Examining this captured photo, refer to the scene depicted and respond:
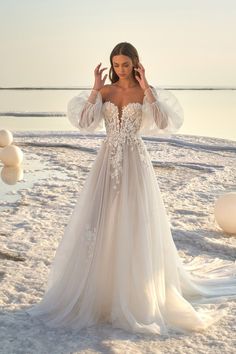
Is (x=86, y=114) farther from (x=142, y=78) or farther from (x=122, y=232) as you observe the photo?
(x=122, y=232)

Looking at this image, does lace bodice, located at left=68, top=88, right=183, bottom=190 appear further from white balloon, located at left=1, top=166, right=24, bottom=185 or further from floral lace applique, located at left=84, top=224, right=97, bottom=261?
white balloon, located at left=1, top=166, right=24, bottom=185

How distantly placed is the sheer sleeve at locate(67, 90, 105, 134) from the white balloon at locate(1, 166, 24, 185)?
22.3 feet

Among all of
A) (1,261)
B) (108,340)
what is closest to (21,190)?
(1,261)

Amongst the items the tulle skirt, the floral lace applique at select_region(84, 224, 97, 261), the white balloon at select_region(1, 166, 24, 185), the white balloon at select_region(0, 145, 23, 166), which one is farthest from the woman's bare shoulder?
the white balloon at select_region(0, 145, 23, 166)

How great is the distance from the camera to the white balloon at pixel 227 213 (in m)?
7.57

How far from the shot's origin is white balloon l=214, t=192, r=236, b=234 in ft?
24.8

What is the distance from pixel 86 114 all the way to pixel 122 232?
1.04m

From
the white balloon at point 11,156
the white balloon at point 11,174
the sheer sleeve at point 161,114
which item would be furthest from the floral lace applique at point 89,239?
the white balloon at point 11,156

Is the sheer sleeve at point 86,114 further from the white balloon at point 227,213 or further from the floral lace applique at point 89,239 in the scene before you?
the white balloon at point 227,213

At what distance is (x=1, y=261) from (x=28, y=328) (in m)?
1.79

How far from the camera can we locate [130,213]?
463cm

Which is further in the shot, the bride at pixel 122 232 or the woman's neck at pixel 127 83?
the woman's neck at pixel 127 83

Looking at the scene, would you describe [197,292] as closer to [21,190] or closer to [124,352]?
[124,352]

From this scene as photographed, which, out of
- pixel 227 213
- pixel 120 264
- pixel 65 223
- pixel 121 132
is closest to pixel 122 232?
pixel 120 264
